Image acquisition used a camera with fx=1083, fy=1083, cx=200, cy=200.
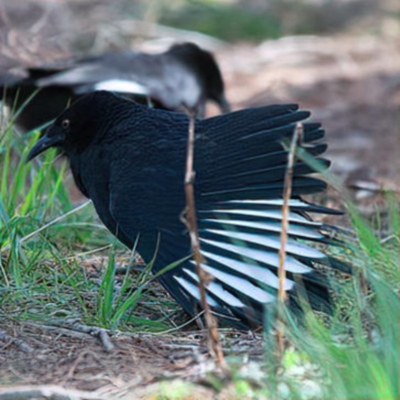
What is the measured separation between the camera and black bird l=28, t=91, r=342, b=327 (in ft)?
13.0

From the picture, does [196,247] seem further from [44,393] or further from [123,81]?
[123,81]

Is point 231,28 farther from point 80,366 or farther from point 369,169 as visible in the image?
point 80,366

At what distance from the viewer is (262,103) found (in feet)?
32.4

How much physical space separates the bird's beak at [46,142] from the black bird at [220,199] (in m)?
0.28

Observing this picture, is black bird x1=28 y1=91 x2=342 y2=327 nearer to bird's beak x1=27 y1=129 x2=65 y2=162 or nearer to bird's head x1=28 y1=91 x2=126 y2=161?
bird's head x1=28 y1=91 x2=126 y2=161

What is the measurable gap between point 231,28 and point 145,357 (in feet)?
31.1

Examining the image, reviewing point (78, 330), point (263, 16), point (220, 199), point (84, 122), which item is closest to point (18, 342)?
point (78, 330)

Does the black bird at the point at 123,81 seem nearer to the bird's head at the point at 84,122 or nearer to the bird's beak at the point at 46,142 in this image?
the bird's beak at the point at 46,142

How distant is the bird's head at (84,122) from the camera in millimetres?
4969

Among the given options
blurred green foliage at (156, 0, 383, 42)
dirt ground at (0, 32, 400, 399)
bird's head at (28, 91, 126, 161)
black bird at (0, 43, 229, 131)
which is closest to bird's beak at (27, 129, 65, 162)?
bird's head at (28, 91, 126, 161)

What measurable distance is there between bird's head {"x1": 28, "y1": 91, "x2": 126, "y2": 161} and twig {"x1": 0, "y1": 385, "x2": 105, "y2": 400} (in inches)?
70.3

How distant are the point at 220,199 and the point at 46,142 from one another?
4.17 feet

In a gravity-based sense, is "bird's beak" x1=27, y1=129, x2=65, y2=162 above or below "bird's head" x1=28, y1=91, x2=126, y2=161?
below

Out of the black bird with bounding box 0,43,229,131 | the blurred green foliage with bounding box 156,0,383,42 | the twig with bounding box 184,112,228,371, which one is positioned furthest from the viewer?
the blurred green foliage with bounding box 156,0,383,42
